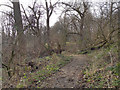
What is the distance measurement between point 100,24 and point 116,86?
7118 mm

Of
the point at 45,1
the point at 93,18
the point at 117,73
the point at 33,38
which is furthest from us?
the point at 45,1

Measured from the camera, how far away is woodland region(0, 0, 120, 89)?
16.8ft

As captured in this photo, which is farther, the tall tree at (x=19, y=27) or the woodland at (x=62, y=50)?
the tall tree at (x=19, y=27)

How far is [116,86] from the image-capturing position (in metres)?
3.59

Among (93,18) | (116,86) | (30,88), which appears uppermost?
(93,18)

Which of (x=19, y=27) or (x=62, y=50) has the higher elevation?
(x=19, y=27)

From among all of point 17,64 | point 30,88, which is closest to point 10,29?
point 17,64

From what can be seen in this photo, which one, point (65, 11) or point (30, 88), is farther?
point (65, 11)

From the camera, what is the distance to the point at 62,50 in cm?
1256

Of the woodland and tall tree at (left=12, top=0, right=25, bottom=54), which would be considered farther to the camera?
tall tree at (left=12, top=0, right=25, bottom=54)

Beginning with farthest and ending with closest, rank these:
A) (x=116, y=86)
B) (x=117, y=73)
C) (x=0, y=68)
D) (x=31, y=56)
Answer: (x=31, y=56)
(x=0, y=68)
(x=117, y=73)
(x=116, y=86)

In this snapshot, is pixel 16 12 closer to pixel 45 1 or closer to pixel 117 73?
pixel 45 1

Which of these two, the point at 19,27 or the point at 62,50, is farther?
the point at 62,50

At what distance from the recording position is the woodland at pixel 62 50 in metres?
5.11
